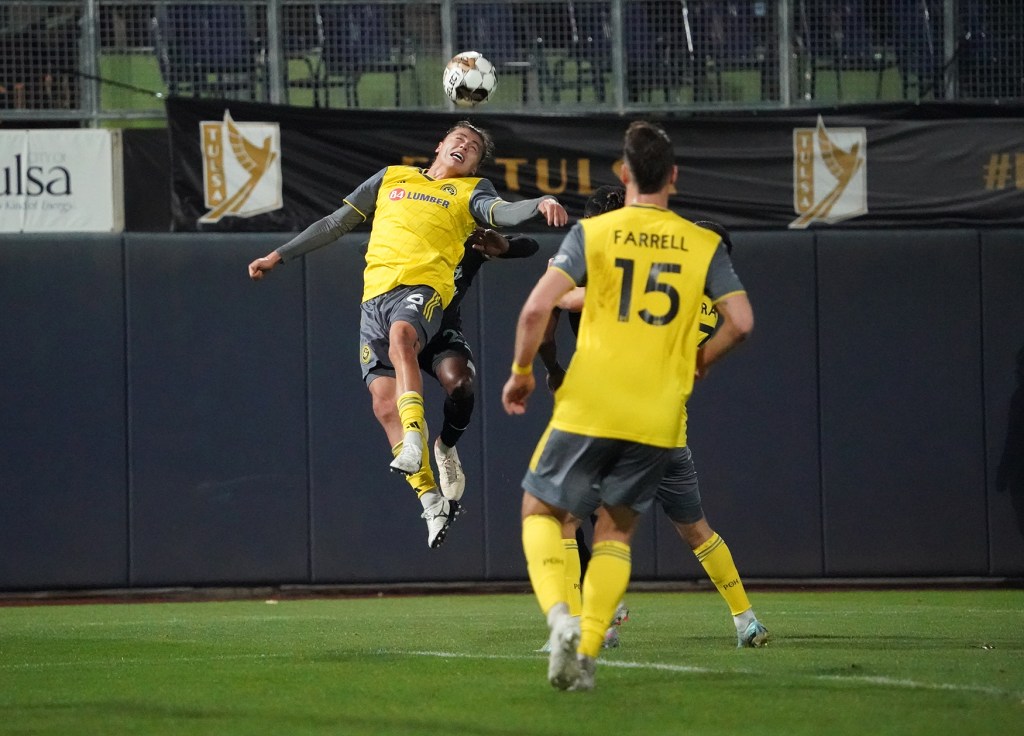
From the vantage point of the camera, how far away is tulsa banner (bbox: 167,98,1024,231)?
12594 millimetres

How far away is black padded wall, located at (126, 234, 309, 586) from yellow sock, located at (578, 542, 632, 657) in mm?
7726

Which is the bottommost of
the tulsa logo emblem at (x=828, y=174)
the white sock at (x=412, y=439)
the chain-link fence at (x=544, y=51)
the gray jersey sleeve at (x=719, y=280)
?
the white sock at (x=412, y=439)

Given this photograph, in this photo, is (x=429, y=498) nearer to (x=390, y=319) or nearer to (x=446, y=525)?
(x=446, y=525)

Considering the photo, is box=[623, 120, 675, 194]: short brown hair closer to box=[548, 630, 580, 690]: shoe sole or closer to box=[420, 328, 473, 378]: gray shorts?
box=[548, 630, 580, 690]: shoe sole

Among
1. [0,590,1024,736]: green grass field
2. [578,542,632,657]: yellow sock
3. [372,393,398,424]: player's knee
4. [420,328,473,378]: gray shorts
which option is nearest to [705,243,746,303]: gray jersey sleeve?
[578,542,632,657]: yellow sock

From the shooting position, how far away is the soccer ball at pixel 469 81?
26.9ft

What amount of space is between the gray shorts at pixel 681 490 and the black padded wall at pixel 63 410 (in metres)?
6.97

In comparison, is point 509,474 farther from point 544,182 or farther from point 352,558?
point 544,182

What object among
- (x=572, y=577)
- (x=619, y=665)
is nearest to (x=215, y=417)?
(x=572, y=577)

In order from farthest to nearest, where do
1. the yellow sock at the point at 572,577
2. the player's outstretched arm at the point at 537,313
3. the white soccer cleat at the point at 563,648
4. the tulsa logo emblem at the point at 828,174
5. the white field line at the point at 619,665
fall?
1. the tulsa logo emblem at the point at 828,174
2. the yellow sock at the point at 572,577
3. the white field line at the point at 619,665
4. the player's outstretched arm at the point at 537,313
5. the white soccer cleat at the point at 563,648

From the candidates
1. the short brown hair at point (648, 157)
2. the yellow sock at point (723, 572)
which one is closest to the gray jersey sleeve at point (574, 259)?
the short brown hair at point (648, 157)

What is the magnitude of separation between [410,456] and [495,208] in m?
1.42

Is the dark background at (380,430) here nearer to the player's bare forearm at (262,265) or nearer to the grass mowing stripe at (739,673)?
the player's bare forearm at (262,265)

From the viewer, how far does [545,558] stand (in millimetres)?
5277
